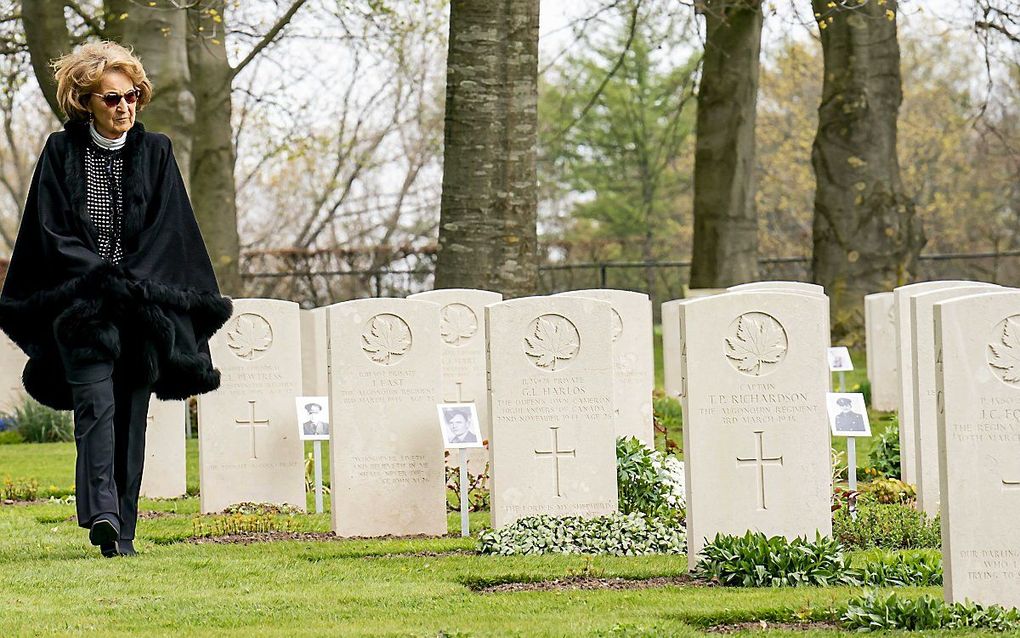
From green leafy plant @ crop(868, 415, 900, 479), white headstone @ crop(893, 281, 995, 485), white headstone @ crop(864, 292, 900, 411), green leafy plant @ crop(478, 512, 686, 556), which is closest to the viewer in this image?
green leafy plant @ crop(478, 512, 686, 556)

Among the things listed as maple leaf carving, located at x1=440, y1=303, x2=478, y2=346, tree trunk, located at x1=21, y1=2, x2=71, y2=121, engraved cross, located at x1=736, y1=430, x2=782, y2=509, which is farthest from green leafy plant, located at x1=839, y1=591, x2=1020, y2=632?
tree trunk, located at x1=21, y1=2, x2=71, y2=121

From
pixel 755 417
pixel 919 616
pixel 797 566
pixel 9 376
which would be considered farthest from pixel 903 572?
pixel 9 376

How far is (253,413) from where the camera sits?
8891mm

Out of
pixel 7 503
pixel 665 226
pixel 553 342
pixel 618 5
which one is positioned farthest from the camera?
pixel 665 226

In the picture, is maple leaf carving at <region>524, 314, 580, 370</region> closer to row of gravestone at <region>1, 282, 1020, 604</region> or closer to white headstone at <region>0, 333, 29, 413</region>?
row of gravestone at <region>1, 282, 1020, 604</region>

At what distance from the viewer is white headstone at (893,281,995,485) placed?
8555 millimetres

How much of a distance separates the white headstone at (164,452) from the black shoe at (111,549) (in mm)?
2843

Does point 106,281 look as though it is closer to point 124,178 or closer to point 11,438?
point 124,178

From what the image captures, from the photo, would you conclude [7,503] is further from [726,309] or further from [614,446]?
[726,309]

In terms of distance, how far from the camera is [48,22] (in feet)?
47.1

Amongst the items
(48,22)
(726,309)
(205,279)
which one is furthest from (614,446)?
(48,22)

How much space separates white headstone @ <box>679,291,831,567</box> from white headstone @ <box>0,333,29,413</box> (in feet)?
35.3

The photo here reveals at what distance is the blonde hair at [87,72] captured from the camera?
6.54 m

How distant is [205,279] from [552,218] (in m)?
34.9
